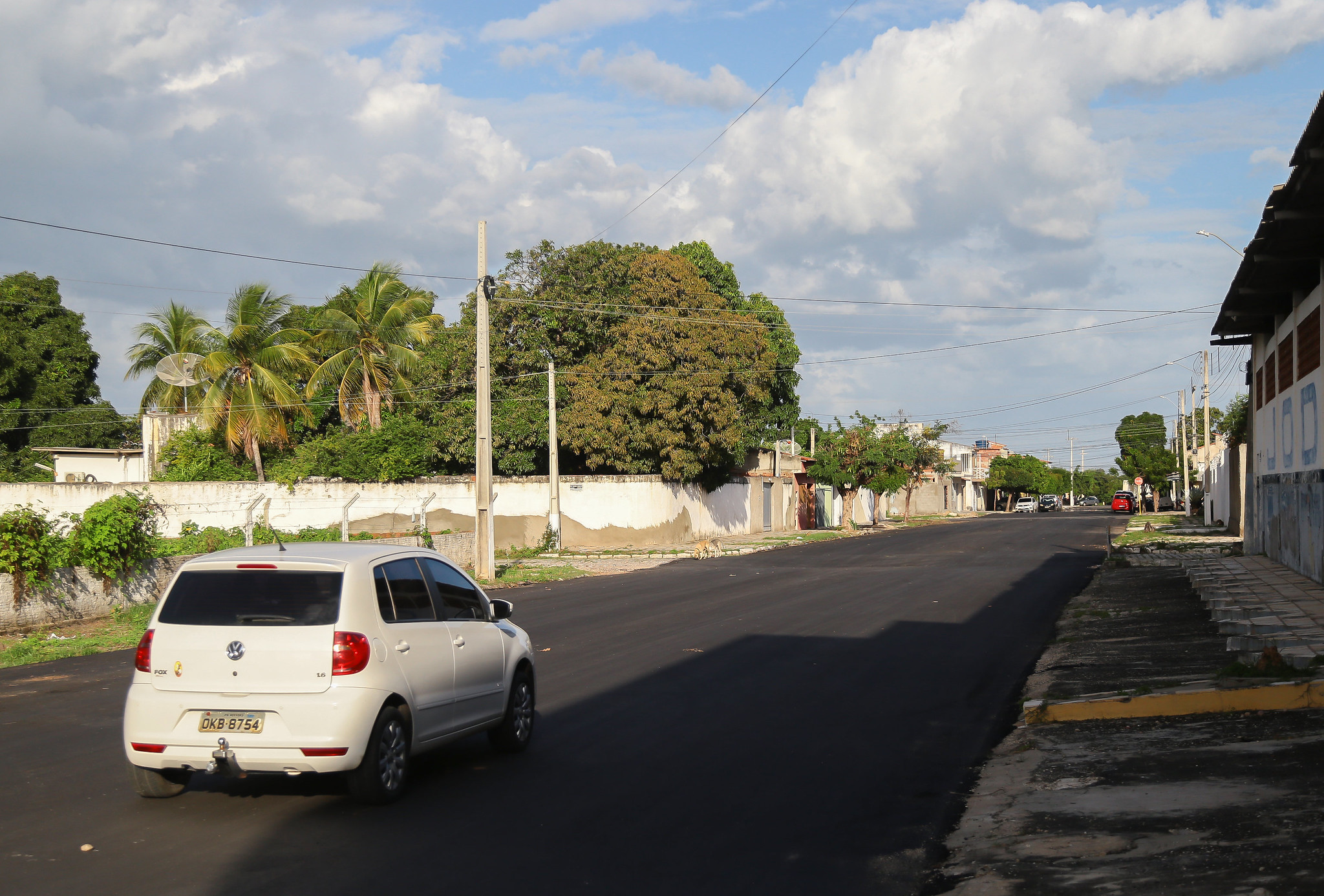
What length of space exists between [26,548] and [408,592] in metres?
11.2

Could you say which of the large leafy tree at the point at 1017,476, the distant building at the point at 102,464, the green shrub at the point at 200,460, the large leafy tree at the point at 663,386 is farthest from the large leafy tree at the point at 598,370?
the large leafy tree at the point at 1017,476

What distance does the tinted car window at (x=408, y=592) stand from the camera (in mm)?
7473

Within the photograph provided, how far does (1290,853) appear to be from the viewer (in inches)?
205

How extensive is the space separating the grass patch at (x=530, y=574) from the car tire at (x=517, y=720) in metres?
17.6

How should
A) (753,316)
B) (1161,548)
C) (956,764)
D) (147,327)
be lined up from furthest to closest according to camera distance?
(753,316) → (147,327) → (1161,548) → (956,764)

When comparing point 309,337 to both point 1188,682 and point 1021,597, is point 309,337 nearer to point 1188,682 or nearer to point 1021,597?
point 1021,597

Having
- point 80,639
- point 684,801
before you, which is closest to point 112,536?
point 80,639

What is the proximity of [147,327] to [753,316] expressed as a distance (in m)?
27.6

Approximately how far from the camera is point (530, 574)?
2952cm

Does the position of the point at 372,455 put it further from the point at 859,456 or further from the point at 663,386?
the point at 859,456

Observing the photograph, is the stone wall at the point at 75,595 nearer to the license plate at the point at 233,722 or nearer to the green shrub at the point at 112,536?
the green shrub at the point at 112,536

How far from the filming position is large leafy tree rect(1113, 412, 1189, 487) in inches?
3681

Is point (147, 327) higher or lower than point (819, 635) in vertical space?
higher

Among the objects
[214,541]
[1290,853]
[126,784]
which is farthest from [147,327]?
[1290,853]
